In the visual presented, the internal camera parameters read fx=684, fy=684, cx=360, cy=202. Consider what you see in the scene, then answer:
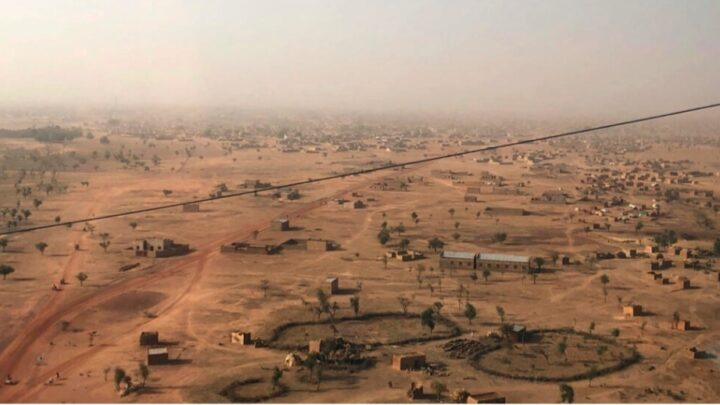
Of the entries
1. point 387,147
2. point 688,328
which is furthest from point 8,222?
point 387,147

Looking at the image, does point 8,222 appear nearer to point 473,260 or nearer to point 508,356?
point 473,260

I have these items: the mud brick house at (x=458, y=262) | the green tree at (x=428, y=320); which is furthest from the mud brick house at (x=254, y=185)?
the green tree at (x=428, y=320)

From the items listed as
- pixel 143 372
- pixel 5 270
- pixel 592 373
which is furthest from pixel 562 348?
pixel 5 270

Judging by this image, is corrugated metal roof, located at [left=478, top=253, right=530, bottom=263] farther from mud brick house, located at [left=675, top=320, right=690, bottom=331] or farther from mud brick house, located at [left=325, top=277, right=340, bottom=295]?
mud brick house, located at [left=675, top=320, right=690, bottom=331]

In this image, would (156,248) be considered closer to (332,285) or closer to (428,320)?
(332,285)

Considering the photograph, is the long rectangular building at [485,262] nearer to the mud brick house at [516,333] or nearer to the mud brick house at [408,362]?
the mud brick house at [516,333]
